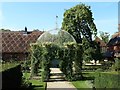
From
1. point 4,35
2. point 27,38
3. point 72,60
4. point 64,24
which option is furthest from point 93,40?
point 72,60

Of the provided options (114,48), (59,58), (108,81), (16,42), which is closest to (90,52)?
(16,42)

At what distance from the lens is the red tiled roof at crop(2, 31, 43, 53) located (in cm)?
5741

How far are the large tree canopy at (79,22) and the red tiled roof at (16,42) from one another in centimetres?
761

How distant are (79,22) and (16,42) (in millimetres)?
12226

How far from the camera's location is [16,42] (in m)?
58.6

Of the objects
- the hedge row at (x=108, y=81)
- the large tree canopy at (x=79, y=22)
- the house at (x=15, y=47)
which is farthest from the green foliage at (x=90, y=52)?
the hedge row at (x=108, y=81)

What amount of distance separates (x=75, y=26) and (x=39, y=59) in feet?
81.3

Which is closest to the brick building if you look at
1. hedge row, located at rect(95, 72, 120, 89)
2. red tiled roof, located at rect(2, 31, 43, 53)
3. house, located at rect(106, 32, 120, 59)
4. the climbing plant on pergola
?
house, located at rect(106, 32, 120, 59)

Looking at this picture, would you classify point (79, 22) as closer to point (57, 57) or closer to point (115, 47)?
point (115, 47)

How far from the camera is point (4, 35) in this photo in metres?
59.2

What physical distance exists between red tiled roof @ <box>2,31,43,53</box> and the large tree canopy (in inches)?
300

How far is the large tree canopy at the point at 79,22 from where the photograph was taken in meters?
55.7

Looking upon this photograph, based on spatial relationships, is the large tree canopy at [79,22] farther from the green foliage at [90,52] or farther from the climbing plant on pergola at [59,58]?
the climbing plant on pergola at [59,58]

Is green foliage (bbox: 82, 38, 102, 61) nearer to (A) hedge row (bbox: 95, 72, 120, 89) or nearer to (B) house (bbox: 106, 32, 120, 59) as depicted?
(B) house (bbox: 106, 32, 120, 59)
